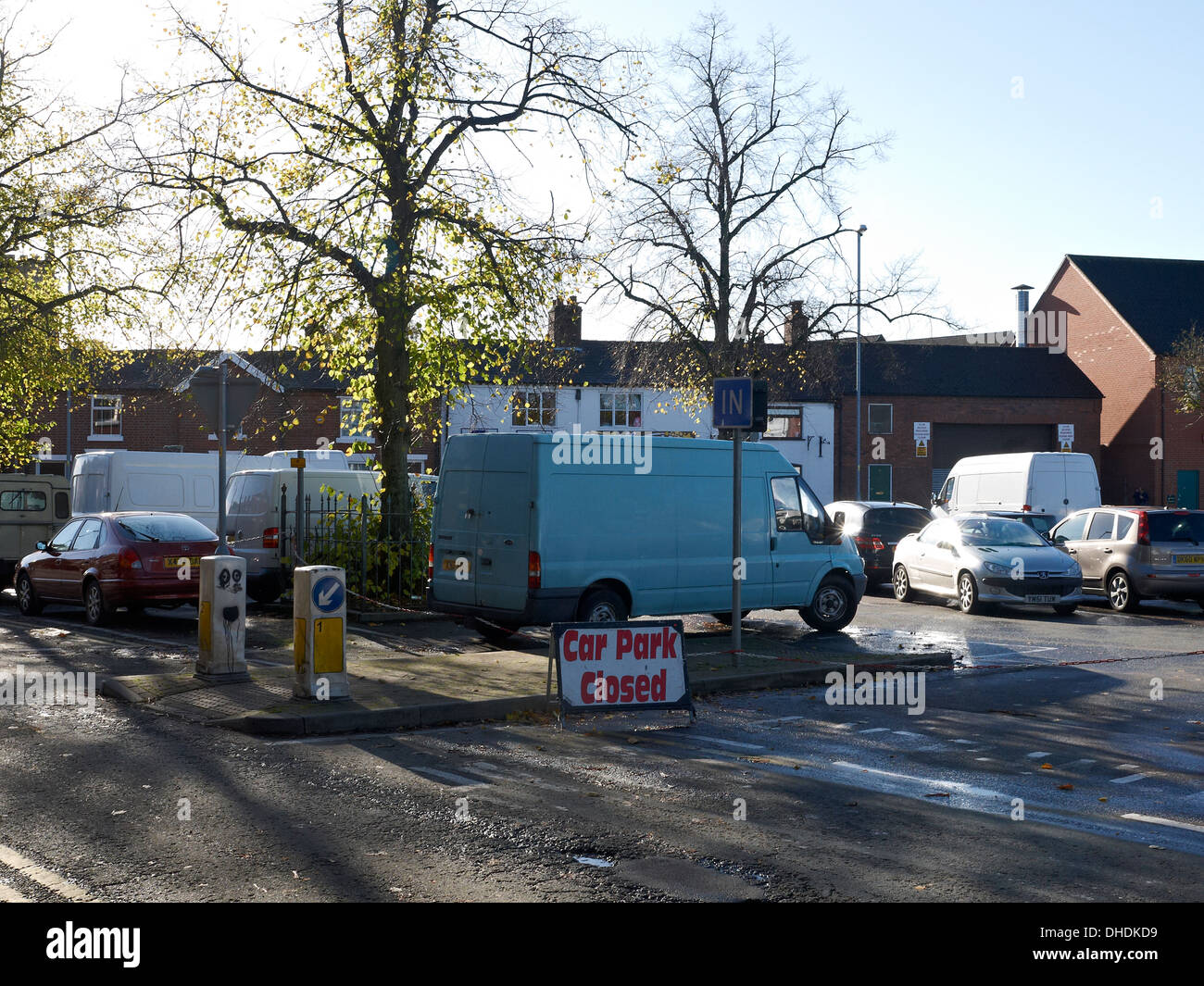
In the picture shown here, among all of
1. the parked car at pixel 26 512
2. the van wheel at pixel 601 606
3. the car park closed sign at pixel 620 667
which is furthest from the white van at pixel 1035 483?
the car park closed sign at pixel 620 667

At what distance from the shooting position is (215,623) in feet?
35.4

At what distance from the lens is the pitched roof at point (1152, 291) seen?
5306 centimetres

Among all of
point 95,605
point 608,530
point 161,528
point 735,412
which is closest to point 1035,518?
point 608,530

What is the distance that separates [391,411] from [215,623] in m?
8.08

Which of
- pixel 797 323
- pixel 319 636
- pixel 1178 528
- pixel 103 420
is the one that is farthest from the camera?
pixel 103 420

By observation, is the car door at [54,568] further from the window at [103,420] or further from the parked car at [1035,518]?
the window at [103,420]

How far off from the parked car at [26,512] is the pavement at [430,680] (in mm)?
10346

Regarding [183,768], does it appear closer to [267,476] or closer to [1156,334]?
[267,476]

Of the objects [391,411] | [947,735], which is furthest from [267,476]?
[947,735]

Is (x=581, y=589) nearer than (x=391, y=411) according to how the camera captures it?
Yes

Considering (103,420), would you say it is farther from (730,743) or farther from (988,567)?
(730,743)

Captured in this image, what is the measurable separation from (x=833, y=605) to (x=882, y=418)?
127 ft

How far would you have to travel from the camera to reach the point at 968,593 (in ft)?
63.6
